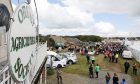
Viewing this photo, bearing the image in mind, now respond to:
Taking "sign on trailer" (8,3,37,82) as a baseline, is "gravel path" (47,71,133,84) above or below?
below

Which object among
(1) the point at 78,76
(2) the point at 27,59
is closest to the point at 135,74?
(1) the point at 78,76

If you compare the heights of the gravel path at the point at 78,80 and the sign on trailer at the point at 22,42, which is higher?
the sign on trailer at the point at 22,42

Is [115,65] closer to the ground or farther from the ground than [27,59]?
closer to the ground

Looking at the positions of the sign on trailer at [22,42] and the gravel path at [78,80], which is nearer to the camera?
the sign on trailer at [22,42]


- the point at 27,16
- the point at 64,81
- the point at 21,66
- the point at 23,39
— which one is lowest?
the point at 64,81

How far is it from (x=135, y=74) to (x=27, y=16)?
30520 mm

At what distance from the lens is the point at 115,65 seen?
4197 centimetres

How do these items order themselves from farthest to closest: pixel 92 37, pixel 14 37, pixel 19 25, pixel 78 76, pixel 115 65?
pixel 92 37 < pixel 115 65 < pixel 78 76 < pixel 19 25 < pixel 14 37

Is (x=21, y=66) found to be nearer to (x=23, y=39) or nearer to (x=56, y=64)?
(x=23, y=39)

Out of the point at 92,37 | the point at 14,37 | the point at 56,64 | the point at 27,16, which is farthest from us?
the point at 92,37

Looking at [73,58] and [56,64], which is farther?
[73,58]

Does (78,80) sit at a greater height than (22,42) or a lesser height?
lesser

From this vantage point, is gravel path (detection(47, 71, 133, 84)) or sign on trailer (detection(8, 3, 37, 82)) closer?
sign on trailer (detection(8, 3, 37, 82))

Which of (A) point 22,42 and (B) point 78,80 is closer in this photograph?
(A) point 22,42
